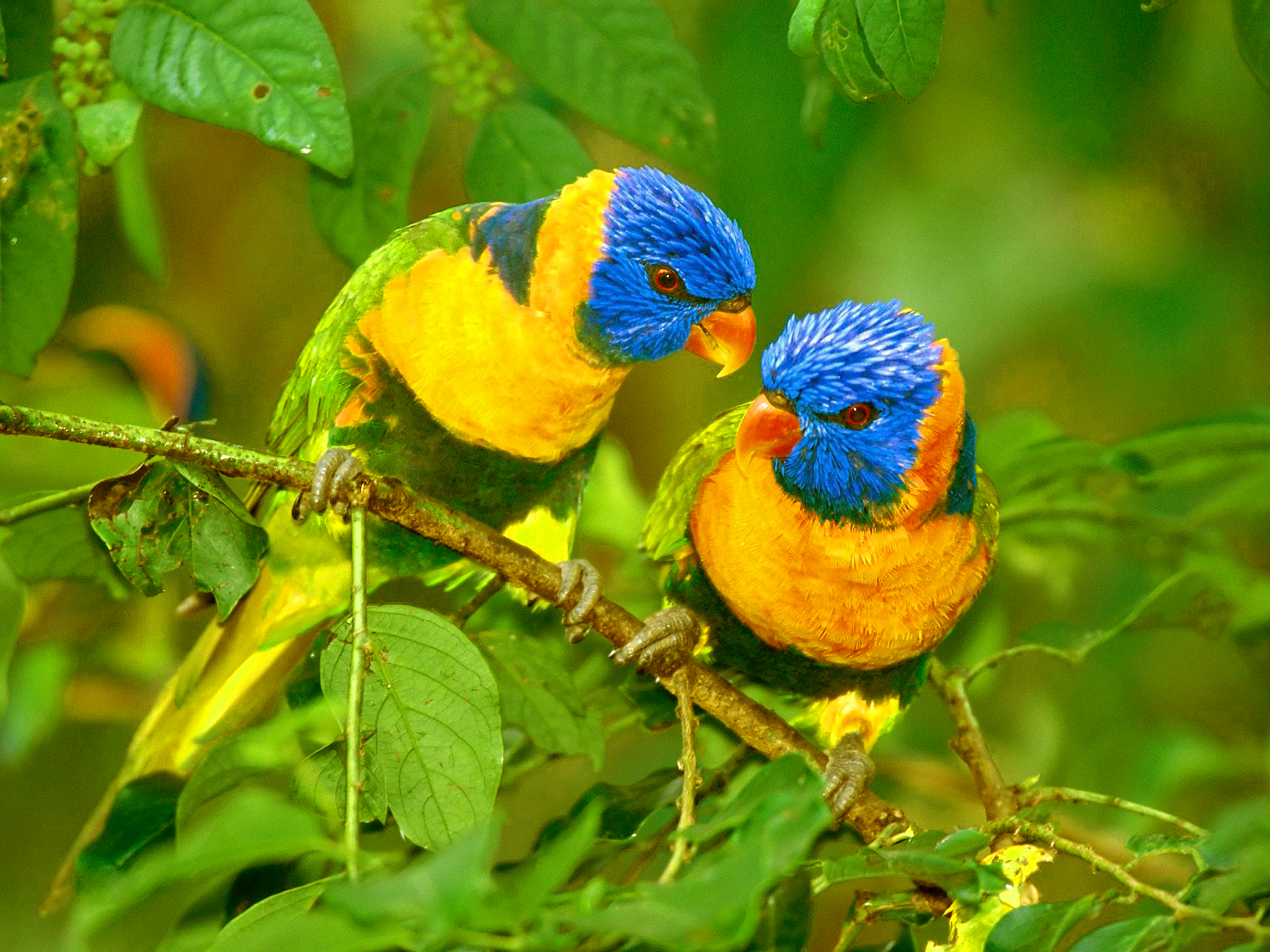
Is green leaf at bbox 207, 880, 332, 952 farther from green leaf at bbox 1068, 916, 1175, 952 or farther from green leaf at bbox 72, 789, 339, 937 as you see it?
green leaf at bbox 1068, 916, 1175, 952

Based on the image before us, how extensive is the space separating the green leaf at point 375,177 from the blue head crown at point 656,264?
1.07 feet

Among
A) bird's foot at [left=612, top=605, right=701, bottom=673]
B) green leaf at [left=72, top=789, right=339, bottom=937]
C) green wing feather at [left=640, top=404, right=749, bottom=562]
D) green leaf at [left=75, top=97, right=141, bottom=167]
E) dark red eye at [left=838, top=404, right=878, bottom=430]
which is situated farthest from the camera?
green wing feather at [left=640, top=404, right=749, bottom=562]

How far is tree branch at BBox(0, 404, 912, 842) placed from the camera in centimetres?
125

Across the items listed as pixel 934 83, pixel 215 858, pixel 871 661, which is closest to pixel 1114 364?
pixel 934 83

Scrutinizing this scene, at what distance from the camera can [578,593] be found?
5.79 ft

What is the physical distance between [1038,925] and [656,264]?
1.14 m

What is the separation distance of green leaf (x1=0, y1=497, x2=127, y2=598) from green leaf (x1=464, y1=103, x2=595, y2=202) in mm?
797

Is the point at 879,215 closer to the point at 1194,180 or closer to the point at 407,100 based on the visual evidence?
the point at 1194,180

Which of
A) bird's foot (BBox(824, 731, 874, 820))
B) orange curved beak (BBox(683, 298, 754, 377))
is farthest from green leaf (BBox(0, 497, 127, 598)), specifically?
bird's foot (BBox(824, 731, 874, 820))

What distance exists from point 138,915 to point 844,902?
2316mm

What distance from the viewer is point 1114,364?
3418mm

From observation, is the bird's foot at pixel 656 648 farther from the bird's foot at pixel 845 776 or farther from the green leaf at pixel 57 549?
the green leaf at pixel 57 549

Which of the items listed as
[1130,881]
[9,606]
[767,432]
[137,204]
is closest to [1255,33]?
[767,432]

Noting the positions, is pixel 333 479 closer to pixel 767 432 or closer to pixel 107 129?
pixel 107 129
